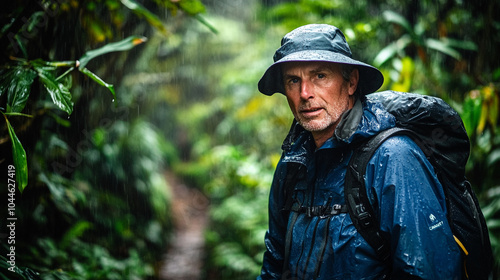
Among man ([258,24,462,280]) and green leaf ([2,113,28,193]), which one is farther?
green leaf ([2,113,28,193])

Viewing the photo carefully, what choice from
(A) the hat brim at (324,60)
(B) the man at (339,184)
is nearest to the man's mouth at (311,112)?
(B) the man at (339,184)

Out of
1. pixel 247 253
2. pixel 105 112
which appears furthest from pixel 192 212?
pixel 105 112

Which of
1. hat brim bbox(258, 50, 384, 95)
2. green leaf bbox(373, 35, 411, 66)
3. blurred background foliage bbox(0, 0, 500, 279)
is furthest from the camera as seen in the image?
green leaf bbox(373, 35, 411, 66)

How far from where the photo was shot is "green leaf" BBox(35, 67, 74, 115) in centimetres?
208

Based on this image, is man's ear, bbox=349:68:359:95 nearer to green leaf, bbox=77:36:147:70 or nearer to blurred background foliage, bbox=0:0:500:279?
blurred background foliage, bbox=0:0:500:279

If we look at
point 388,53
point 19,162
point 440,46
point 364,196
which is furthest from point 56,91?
point 440,46

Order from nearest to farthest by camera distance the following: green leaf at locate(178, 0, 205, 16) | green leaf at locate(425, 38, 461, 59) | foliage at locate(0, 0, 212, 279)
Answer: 1. foliage at locate(0, 0, 212, 279)
2. green leaf at locate(178, 0, 205, 16)
3. green leaf at locate(425, 38, 461, 59)

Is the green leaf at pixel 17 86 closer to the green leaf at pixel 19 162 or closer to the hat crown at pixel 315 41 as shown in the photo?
the green leaf at pixel 19 162

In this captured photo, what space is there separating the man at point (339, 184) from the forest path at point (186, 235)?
4.56m

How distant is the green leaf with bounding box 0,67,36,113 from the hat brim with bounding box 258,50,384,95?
5.12 feet

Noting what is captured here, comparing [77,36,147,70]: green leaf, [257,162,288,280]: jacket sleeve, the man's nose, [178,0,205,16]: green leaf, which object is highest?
[178,0,205,16]: green leaf

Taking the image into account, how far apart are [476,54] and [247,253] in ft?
15.7

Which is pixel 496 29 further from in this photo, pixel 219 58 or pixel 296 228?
pixel 219 58

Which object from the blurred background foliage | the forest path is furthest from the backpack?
the forest path
